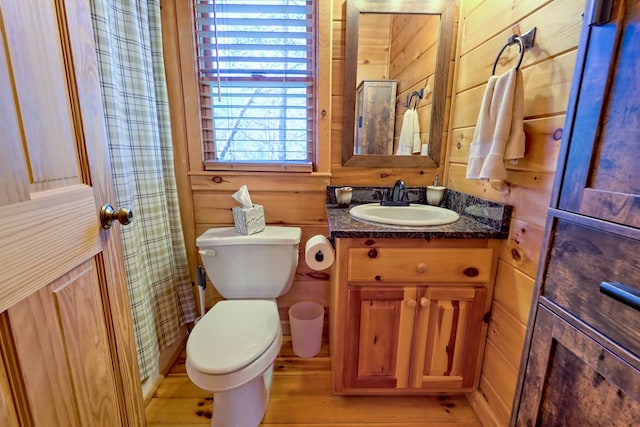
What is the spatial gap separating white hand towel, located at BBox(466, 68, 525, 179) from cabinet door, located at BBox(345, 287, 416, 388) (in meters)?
0.55

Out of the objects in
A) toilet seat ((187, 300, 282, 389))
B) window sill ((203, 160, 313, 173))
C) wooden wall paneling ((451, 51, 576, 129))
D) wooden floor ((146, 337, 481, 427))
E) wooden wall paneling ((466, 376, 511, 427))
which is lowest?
wooden floor ((146, 337, 481, 427))

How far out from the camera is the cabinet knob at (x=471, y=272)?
119cm

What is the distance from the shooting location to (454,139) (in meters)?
1.53

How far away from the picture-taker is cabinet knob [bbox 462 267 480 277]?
1193mm

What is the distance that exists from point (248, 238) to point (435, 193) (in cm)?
98

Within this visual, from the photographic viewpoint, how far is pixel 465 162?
4.68 feet

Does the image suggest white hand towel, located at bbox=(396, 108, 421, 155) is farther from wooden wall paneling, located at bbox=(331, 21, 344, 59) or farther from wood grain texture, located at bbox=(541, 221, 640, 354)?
wood grain texture, located at bbox=(541, 221, 640, 354)

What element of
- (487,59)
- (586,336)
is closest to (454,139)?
(487,59)

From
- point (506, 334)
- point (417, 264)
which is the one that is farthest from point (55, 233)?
point (506, 334)

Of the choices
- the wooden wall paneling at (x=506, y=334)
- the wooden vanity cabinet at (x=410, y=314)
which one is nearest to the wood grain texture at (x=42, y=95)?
the wooden vanity cabinet at (x=410, y=314)

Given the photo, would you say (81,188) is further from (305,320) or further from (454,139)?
(454,139)

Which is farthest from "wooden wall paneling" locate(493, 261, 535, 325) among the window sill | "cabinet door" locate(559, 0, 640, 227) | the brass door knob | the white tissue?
the brass door knob

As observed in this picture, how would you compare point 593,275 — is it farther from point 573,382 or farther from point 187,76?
point 187,76

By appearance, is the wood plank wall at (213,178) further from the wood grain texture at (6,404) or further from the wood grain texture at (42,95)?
the wood grain texture at (6,404)
